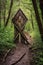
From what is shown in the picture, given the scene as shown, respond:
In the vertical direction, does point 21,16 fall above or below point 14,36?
above

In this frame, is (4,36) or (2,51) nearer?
(2,51)

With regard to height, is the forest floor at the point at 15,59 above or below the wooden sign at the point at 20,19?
below

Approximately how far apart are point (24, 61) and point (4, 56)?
1.28 meters

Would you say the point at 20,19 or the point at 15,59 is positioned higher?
the point at 20,19

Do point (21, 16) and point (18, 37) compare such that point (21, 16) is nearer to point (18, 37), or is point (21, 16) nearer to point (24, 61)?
point (18, 37)

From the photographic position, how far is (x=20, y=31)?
17.3 metres

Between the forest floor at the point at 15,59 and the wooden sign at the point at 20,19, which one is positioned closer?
the forest floor at the point at 15,59

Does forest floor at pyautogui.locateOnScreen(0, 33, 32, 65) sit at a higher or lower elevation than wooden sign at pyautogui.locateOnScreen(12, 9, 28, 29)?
lower

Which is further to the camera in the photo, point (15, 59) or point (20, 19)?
point (20, 19)

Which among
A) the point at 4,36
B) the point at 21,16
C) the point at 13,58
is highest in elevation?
the point at 21,16

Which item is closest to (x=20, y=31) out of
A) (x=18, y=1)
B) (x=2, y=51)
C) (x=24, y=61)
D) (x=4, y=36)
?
(x=4, y=36)

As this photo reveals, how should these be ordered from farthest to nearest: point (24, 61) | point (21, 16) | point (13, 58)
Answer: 1. point (21, 16)
2. point (13, 58)
3. point (24, 61)

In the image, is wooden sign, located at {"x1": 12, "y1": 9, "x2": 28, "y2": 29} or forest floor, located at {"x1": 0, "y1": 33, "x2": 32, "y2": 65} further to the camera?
wooden sign, located at {"x1": 12, "y1": 9, "x2": 28, "y2": 29}

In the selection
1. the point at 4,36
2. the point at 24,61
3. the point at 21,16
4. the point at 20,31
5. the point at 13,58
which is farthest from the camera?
the point at 20,31
